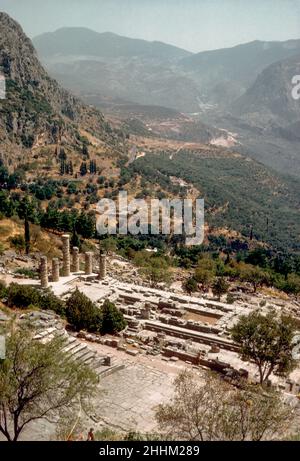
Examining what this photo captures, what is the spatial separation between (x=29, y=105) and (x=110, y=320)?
79930mm

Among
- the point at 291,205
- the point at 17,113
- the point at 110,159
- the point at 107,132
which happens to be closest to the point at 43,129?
the point at 17,113

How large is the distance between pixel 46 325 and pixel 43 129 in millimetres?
78690

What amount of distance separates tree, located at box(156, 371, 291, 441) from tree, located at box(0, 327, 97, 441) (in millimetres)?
3245

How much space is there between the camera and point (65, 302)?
3241cm

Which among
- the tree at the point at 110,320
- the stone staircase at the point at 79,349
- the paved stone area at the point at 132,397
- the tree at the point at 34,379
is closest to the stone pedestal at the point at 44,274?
the tree at the point at 110,320

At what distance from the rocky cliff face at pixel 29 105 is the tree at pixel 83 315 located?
64.0 metres

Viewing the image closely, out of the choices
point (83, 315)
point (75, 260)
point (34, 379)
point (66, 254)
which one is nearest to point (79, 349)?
point (83, 315)

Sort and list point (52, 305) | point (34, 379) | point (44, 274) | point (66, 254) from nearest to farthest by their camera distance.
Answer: point (34, 379) → point (52, 305) → point (44, 274) → point (66, 254)

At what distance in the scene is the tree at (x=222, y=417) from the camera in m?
15.4

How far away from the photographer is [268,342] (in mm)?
23828

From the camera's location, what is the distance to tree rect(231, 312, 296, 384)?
23.7m

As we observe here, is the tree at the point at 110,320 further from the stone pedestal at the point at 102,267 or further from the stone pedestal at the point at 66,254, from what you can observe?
the stone pedestal at the point at 66,254

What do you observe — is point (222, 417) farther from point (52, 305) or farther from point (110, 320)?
point (52, 305)
